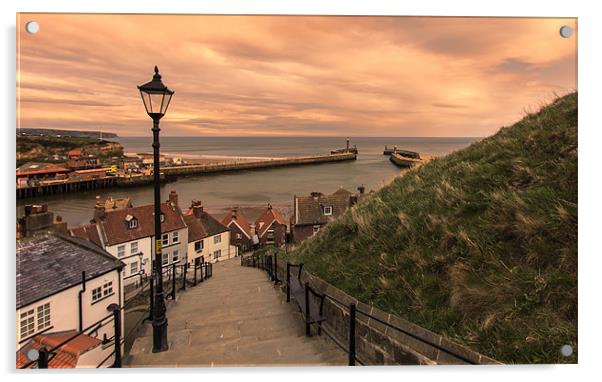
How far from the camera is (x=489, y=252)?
12.3 feet

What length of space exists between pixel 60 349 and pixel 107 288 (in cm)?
242

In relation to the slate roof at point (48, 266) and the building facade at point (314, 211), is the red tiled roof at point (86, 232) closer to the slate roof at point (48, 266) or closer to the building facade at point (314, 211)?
the slate roof at point (48, 266)

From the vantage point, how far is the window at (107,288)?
611 centimetres

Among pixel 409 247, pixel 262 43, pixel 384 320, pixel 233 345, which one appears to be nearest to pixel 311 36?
pixel 262 43

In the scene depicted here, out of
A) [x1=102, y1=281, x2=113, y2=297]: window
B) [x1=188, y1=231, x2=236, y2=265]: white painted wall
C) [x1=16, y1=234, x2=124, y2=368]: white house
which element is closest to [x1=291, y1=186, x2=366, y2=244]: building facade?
[x1=188, y1=231, x2=236, y2=265]: white painted wall

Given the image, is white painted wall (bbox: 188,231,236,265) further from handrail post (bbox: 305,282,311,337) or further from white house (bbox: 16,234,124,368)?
handrail post (bbox: 305,282,311,337)

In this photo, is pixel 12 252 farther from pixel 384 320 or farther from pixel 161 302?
pixel 384 320

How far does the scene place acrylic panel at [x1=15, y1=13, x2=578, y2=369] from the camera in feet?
11.1

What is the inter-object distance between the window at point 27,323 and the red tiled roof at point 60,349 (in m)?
0.10

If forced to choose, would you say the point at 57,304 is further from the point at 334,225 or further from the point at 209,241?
the point at 209,241

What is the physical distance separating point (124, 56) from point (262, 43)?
2.05 metres

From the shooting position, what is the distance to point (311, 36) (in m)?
4.91

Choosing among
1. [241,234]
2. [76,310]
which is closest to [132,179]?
[76,310]

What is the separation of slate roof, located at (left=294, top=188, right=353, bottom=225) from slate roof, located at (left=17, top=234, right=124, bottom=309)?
15875 millimetres
